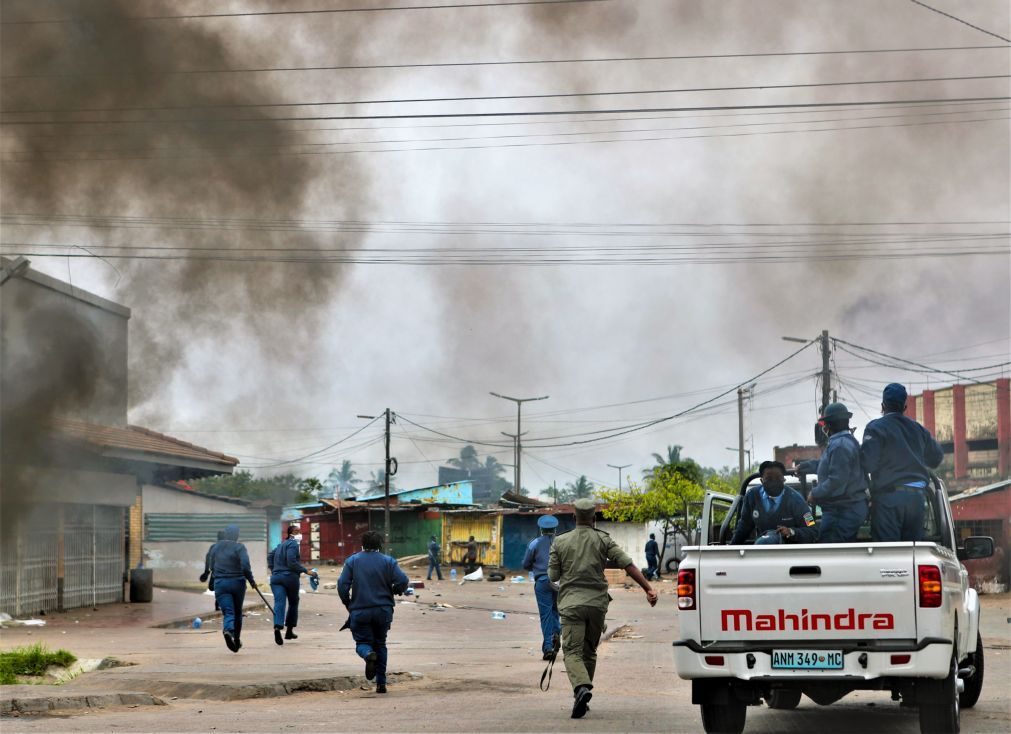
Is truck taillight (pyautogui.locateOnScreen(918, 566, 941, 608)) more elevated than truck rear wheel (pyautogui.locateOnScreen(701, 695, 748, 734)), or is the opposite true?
truck taillight (pyautogui.locateOnScreen(918, 566, 941, 608))

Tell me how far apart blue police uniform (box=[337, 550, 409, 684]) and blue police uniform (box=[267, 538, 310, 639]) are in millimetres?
4755

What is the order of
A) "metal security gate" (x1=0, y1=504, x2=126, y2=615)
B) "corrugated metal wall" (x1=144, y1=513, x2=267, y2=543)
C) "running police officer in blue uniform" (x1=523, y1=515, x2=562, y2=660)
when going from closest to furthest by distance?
"running police officer in blue uniform" (x1=523, y1=515, x2=562, y2=660)
"metal security gate" (x1=0, y1=504, x2=126, y2=615)
"corrugated metal wall" (x1=144, y1=513, x2=267, y2=543)

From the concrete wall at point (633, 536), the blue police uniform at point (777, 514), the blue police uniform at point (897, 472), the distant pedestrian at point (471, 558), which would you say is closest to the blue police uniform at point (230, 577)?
the blue police uniform at point (777, 514)

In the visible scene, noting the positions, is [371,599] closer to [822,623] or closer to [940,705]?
[822,623]

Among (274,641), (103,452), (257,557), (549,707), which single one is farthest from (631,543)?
(549,707)

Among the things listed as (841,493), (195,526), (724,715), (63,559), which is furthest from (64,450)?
(841,493)

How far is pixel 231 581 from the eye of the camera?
46.6ft

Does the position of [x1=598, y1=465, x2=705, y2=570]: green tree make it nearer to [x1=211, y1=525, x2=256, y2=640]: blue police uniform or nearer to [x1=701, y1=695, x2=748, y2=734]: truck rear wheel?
[x1=211, y1=525, x2=256, y2=640]: blue police uniform

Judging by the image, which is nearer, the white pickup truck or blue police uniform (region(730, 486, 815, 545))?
the white pickup truck

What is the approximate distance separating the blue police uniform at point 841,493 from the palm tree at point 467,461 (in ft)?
409

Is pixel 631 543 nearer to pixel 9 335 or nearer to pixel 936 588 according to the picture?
pixel 9 335

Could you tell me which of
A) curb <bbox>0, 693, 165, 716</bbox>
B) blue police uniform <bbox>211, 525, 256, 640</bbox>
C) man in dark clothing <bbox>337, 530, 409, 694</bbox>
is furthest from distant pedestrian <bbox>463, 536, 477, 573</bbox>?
curb <bbox>0, 693, 165, 716</bbox>

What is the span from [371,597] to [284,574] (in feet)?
17.5

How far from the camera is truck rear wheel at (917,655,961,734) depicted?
22.2ft
